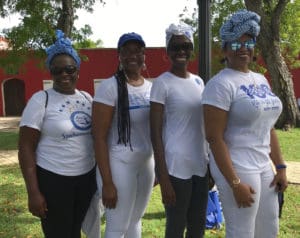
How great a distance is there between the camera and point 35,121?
100 inches

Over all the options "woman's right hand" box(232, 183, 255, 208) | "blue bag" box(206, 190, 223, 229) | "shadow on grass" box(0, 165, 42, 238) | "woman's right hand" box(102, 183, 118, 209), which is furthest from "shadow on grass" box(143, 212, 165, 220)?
"woman's right hand" box(232, 183, 255, 208)

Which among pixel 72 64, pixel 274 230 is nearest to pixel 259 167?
pixel 274 230

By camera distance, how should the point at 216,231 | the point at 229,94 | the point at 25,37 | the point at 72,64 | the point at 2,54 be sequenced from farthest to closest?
the point at 2,54 → the point at 25,37 → the point at 216,231 → the point at 72,64 → the point at 229,94

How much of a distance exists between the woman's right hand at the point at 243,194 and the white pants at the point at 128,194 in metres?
0.68

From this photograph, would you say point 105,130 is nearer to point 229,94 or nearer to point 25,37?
point 229,94

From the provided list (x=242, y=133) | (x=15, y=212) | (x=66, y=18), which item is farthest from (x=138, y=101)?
(x=66, y=18)

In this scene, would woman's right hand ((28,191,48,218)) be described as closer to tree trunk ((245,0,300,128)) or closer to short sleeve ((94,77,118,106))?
short sleeve ((94,77,118,106))

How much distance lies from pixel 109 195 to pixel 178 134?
23.5 inches

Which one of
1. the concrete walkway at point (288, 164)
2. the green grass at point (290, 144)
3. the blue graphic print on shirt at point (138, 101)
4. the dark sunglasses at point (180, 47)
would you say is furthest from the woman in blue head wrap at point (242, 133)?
the green grass at point (290, 144)

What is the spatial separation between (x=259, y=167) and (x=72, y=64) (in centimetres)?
138

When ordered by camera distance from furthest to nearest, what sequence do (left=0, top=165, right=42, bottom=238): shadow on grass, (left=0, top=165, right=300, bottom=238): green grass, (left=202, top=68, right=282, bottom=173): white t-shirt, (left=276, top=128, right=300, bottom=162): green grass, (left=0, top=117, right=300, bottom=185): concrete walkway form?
(left=276, top=128, right=300, bottom=162): green grass
(left=0, top=117, right=300, bottom=185): concrete walkway
(left=0, top=165, right=42, bottom=238): shadow on grass
(left=0, top=165, right=300, bottom=238): green grass
(left=202, top=68, right=282, bottom=173): white t-shirt

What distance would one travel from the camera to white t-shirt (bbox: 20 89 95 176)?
258cm

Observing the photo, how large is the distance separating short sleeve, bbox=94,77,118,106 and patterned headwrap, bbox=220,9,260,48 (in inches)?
30.0

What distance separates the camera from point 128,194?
8.84 feet
